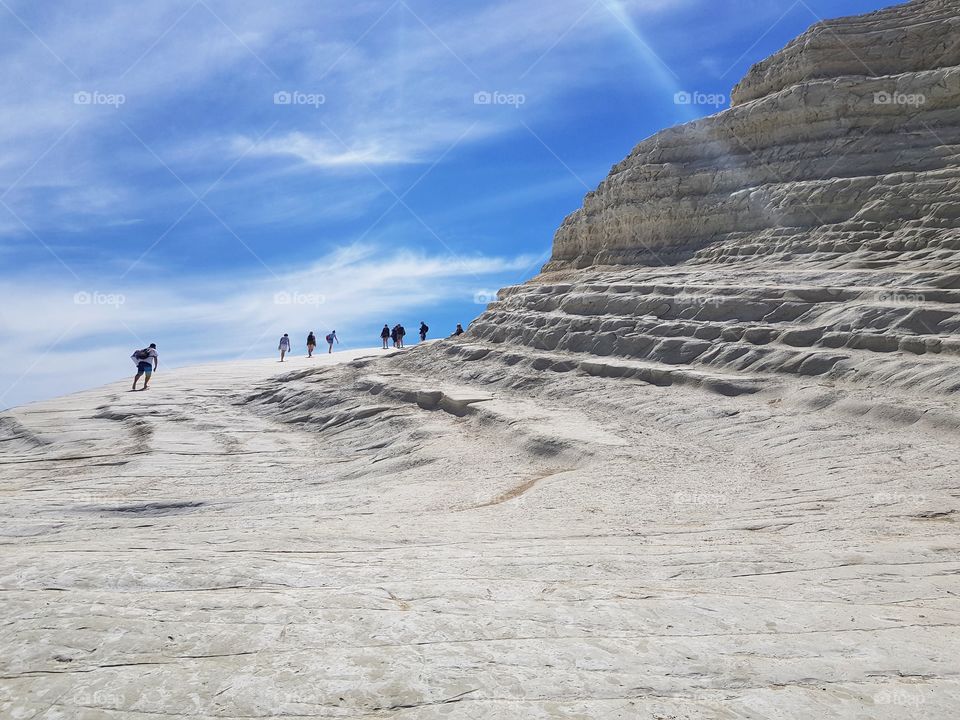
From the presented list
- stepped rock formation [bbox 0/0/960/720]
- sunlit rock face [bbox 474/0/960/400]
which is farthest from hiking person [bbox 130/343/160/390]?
sunlit rock face [bbox 474/0/960/400]

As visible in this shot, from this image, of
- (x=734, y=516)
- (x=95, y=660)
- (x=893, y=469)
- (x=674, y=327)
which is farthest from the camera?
(x=674, y=327)

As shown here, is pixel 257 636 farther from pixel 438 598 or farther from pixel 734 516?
pixel 734 516

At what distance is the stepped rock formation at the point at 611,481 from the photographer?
12.6ft

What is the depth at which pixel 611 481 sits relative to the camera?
398 inches

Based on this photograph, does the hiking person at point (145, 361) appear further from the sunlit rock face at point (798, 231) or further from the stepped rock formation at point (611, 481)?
the sunlit rock face at point (798, 231)

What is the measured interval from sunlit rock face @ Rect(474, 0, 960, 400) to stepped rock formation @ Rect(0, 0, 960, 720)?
0.25ft

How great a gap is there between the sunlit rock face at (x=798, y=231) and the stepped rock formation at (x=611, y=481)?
0.08 meters

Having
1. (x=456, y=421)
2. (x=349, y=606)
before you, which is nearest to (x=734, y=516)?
(x=349, y=606)

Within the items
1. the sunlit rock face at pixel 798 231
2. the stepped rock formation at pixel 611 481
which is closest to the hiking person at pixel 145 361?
the stepped rock formation at pixel 611 481

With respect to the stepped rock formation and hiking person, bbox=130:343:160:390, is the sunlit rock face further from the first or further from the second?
hiking person, bbox=130:343:160:390

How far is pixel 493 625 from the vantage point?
4.45 metres

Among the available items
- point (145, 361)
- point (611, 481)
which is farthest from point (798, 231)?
point (145, 361)

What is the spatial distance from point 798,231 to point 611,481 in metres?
10.8

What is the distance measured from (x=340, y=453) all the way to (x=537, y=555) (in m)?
9.25
